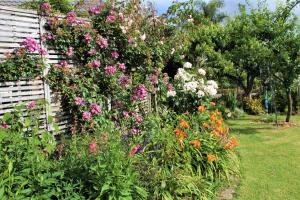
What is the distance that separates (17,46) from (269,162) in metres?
4.98

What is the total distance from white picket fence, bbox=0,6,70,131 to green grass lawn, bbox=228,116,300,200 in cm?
301

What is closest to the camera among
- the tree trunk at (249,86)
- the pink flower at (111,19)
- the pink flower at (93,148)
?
the pink flower at (93,148)

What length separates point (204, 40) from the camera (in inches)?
608

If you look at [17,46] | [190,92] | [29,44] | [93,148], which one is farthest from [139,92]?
[93,148]

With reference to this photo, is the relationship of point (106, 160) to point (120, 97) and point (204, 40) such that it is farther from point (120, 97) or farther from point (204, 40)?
point (204, 40)

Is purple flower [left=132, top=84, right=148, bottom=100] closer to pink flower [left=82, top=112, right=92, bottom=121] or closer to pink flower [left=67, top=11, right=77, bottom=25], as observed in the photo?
pink flower [left=82, top=112, right=92, bottom=121]

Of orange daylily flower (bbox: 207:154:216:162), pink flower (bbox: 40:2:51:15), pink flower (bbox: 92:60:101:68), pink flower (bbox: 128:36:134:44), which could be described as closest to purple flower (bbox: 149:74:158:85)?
pink flower (bbox: 128:36:134:44)

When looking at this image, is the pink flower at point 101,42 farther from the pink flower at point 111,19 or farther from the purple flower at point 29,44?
the purple flower at point 29,44

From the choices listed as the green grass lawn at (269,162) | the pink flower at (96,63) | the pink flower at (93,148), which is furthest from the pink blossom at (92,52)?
the green grass lawn at (269,162)

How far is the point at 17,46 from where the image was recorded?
5109 millimetres

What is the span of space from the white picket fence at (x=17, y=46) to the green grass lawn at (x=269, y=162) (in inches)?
118

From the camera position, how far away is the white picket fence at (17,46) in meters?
4.89

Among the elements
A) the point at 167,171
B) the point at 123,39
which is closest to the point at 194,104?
the point at 123,39

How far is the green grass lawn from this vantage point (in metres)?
5.41
